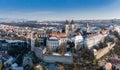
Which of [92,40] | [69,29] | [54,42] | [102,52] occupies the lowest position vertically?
[102,52]

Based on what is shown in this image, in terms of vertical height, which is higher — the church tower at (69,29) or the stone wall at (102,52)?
the church tower at (69,29)

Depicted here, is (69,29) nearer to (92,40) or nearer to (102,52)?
(92,40)

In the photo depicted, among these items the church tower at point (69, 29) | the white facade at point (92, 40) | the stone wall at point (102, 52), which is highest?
the church tower at point (69, 29)

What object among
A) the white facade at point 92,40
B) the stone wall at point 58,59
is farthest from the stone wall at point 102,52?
the stone wall at point 58,59

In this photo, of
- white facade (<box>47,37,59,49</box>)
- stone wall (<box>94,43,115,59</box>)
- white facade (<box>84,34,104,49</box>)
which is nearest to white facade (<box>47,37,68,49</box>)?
white facade (<box>47,37,59,49</box>)

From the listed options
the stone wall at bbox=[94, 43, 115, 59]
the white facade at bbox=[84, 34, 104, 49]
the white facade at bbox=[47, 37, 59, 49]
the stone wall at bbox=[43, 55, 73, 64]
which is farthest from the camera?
the white facade at bbox=[84, 34, 104, 49]

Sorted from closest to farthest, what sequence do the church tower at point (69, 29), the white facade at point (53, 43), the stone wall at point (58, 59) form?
1. the stone wall at point (58, 59)
2. the white facade at point (53, 43)
3. the church tower at point (69, 29)

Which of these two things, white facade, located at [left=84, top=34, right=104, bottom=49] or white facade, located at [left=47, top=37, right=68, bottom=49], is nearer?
white facade, located at [left=47, top=37, right=68, bottom=49]

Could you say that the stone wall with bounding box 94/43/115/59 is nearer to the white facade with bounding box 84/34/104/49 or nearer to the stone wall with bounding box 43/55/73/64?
the white facade with bounding box 84/34/104/49

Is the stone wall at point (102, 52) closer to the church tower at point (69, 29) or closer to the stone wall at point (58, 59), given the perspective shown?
the stone wall at point (58, 59)

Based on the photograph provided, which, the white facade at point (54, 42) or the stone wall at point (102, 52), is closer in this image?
the stone wall at point (102, 52)

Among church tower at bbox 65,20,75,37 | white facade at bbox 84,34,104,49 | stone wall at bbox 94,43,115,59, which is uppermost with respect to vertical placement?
church tower at bbox 65,20,75,37

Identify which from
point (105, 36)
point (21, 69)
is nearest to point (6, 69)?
point (21, 69)

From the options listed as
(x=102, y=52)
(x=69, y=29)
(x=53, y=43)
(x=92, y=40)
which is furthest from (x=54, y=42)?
(x=69, y=29)
